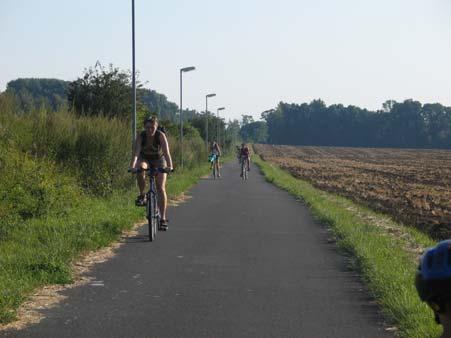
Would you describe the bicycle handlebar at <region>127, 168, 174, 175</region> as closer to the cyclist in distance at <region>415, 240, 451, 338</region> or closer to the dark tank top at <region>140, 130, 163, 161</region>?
the dark tank top at <region>140, 130, 163, 161</region>

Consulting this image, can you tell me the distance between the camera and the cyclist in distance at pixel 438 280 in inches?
84.2

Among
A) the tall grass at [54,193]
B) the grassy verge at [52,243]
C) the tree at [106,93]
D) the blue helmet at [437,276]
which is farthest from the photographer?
the tree at [106,93]

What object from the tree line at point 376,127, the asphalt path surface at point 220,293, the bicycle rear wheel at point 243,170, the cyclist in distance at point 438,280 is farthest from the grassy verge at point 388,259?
the tree line at point 376,127

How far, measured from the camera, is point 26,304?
606 centimetres

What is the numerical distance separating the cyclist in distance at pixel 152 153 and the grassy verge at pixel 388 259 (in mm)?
2918

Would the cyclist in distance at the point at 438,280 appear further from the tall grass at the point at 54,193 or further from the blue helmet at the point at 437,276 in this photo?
the tall grass at the point at 54,193

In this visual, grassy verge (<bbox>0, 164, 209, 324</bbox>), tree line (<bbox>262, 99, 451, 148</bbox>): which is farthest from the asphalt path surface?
tree line (<bbox>262, 99, 451, 148</bbox>)

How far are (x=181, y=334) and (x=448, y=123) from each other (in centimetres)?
17077

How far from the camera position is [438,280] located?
214 cm

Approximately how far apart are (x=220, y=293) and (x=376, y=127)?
17765 centimetres

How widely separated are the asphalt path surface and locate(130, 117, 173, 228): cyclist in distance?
2.72 ft

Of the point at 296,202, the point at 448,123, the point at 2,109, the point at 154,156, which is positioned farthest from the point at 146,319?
the point at 448,123

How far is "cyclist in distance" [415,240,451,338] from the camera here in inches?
84.2

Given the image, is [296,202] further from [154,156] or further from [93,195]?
[154,156]
